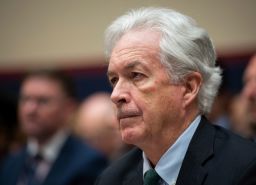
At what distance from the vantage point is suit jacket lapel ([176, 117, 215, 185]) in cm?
214

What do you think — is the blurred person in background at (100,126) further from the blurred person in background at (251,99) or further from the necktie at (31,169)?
the blurred person in background at (251,99)

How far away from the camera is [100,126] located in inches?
219

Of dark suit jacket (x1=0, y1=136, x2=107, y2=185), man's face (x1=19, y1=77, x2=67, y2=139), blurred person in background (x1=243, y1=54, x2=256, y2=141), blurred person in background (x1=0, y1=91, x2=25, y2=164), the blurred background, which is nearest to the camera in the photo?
blurred person in background (x1=243, y1=54, x2=256, y2=141)

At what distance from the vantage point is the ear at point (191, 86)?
7.52 feet

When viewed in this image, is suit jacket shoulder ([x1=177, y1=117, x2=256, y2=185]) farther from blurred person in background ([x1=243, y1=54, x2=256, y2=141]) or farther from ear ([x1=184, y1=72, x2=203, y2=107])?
blurred person in background ([x1=243, y1=54, x2=256, y2=141])

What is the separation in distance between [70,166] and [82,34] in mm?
3313

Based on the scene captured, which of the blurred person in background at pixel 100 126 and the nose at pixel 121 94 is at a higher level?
the nose at pixel 121 94

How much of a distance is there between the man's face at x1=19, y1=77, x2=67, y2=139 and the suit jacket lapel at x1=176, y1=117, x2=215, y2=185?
200 cm

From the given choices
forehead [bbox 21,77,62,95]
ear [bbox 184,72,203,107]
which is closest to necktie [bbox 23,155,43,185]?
forehead [bbox 21,77,62,95]

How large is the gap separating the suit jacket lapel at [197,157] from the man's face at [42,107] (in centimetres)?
200

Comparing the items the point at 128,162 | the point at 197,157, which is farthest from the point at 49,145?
the point at 197,157

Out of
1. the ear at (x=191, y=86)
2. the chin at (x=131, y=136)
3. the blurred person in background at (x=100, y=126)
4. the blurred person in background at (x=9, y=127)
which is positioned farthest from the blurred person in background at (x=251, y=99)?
the blurred person in background at (x=100, y=126)

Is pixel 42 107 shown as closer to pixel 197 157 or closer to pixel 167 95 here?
pixel 167 95

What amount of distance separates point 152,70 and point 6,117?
97.1 inches
